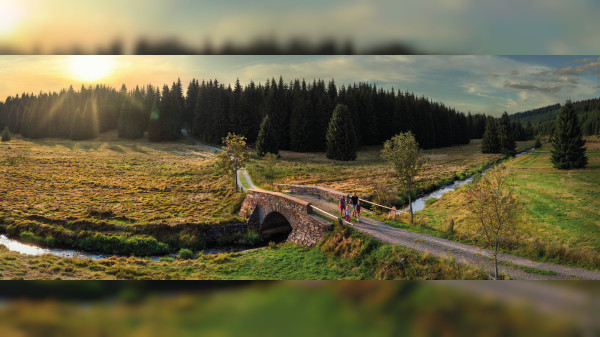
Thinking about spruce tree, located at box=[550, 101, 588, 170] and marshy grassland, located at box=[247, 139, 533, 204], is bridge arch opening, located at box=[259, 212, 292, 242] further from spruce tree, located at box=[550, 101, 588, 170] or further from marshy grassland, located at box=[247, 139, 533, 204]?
spruce tree, located at box=[550, 101, 588, 170]

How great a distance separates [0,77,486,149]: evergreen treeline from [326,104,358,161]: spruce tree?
20cm

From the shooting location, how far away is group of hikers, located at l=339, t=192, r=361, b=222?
29.5 feet

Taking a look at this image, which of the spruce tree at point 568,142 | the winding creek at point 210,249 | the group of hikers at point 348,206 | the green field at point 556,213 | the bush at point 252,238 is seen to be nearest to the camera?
the winding creek at point 210,249

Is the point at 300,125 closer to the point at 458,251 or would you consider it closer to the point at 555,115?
the point at 458,251

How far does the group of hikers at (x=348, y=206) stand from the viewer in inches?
354

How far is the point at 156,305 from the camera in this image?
1854mm

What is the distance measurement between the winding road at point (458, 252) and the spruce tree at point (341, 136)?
1980 mm

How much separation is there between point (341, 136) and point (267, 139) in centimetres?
244

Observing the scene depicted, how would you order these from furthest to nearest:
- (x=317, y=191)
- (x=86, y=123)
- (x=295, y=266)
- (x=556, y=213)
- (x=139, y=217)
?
(x=317, y=191) < (x=139, y=217) < (x=86, y=123) < (x=556, y=213) < (x=295, y=266)

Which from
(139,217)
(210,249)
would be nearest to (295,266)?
(210,249)

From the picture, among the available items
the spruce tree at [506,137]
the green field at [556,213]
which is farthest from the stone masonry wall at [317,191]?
the spruce tree at [506,137]

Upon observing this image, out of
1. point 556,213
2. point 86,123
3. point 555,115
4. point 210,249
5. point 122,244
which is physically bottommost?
point 210,249

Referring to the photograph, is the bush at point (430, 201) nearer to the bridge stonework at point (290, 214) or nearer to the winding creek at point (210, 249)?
the winding creek at point (210, 249)

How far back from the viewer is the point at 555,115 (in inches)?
207
